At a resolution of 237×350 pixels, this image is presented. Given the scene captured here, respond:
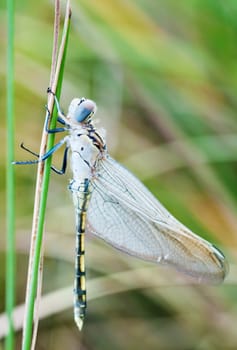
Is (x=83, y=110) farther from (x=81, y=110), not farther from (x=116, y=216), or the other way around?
(x=116, y=216)

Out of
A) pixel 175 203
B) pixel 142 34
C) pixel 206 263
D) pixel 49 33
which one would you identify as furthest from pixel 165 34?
pixel 206 263

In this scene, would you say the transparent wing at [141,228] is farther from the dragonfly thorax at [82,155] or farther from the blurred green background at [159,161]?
the blurred green background at [159,161]

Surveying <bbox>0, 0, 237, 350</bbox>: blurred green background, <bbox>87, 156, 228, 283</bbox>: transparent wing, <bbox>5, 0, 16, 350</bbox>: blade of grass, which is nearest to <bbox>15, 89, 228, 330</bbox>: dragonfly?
<bbox>87, 156, 228, 283</bbox>: transparent wing

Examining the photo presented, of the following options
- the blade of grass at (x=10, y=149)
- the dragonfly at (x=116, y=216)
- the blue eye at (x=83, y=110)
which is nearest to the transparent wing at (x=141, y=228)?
the dragonfly at (x=116, y=216)

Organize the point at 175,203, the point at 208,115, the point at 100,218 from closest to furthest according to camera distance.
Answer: the point at 100,218 → the point at 175,203 → the point at 208,115

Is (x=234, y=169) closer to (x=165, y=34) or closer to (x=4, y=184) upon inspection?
(x=165, y=34)

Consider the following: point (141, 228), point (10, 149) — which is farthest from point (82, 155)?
point (10, 149)
